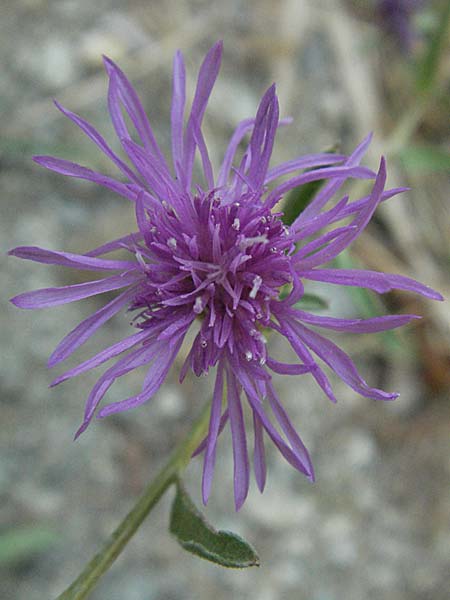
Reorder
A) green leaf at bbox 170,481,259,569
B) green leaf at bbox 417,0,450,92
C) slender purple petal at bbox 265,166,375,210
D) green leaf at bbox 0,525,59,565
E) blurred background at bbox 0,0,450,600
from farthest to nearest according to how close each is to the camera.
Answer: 1. blurred background at bbox 0,0,450,600
2. green leaf at bbox 0,525,59,565
3. green leaf at bbox 417,0,450,92
4. slender purple petal at bbox 265,166,375,210
5. green leaf at bbox 170,481,259,569

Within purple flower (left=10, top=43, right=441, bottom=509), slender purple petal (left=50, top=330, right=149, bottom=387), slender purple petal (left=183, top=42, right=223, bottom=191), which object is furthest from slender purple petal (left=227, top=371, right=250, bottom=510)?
slender purple petal (left=183, top=42, right=223, bottom=191)

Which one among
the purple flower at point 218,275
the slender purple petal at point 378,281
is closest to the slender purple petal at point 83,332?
the purple flower at point 218,275

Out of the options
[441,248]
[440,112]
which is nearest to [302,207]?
[441,248]

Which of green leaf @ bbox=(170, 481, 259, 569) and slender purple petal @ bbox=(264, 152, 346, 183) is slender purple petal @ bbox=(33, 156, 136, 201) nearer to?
slender purple petal @ bbox=(264, 152, 346, 183)

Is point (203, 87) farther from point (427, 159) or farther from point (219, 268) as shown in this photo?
point (427, 159)

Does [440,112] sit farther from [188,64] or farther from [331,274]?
[331,274]
